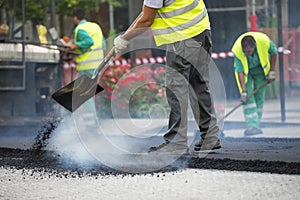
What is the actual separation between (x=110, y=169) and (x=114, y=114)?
6460 millimetres

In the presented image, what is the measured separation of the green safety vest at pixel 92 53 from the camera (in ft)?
34.2

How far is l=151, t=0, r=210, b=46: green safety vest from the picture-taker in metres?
6.31

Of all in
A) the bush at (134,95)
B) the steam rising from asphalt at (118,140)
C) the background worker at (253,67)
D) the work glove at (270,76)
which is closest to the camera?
the steam rising from asphalt at (118,140)

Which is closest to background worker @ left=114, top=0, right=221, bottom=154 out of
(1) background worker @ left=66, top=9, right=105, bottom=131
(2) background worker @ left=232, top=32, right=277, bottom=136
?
(2) background worker @ left=232, top=32, right=277, bottom=136

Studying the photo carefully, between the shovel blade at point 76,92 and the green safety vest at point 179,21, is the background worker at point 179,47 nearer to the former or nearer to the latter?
the green safety vest at point 179,21

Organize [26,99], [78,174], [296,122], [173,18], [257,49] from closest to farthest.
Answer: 1. [78,174]
2. [173,18]
3. [257,49]
4. [296,122]
5. [26,99]

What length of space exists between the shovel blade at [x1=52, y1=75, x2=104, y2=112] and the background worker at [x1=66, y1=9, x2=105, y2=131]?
11.8ft

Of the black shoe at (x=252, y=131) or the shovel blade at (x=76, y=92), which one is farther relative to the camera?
the black shoe at (x=252, y=131)

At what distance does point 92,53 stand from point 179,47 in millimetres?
4326

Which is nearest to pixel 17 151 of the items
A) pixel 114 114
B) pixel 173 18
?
pixel 173 18

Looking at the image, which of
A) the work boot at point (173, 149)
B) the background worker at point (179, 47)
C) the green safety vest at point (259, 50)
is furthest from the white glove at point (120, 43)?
the green safety vest at point (259, 50)

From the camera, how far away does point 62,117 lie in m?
9.91

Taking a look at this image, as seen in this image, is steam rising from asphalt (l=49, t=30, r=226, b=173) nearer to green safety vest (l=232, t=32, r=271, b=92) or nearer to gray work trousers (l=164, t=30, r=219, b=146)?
gray work trousers (l=164, t=30, r=219, b=146)

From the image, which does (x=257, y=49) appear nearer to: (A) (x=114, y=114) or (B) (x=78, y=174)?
(A) (x=114, y=114)
